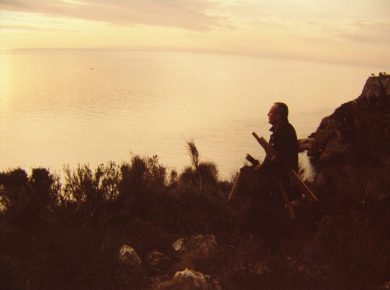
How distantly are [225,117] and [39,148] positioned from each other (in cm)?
3496

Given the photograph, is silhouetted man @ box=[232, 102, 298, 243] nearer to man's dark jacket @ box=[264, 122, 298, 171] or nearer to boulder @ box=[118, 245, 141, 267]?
man's dark jacket @ box=[264, 122, 298, 171]

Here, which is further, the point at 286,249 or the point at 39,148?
the point at 39,148

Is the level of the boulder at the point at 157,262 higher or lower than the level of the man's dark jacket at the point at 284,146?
lower

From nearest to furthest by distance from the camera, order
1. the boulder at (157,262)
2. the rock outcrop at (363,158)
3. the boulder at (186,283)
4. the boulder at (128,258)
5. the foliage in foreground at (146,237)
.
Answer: the boulder at (186,283) < the foliage in foreground at (146,237) < the boulder at (128,258) < the boulder at (157,262) < the rock outcrop at (363,158)

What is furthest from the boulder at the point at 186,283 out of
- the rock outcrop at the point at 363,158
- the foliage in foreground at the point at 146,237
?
the rock outcrop at the point at 363,158

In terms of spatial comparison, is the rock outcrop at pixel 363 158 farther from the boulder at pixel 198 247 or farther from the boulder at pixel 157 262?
the boulder at pixel 157 262

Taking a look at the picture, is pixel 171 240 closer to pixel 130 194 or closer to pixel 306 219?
pixel 130 194

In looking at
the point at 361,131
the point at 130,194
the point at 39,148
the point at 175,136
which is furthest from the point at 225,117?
the point at 130,194

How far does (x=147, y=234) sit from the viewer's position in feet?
23.2

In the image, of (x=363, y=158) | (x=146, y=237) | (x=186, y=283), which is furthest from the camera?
(x=363, y=158)

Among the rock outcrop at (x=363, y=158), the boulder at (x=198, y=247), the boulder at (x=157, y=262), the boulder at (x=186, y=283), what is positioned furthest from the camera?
the rock outcrop at (x=363, y=158)

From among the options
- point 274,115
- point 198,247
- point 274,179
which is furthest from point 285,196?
point 198,247

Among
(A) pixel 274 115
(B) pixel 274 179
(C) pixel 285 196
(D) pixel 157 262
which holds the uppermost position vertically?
(A) pixel 274 115

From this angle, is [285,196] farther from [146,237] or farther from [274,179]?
[146,237]
